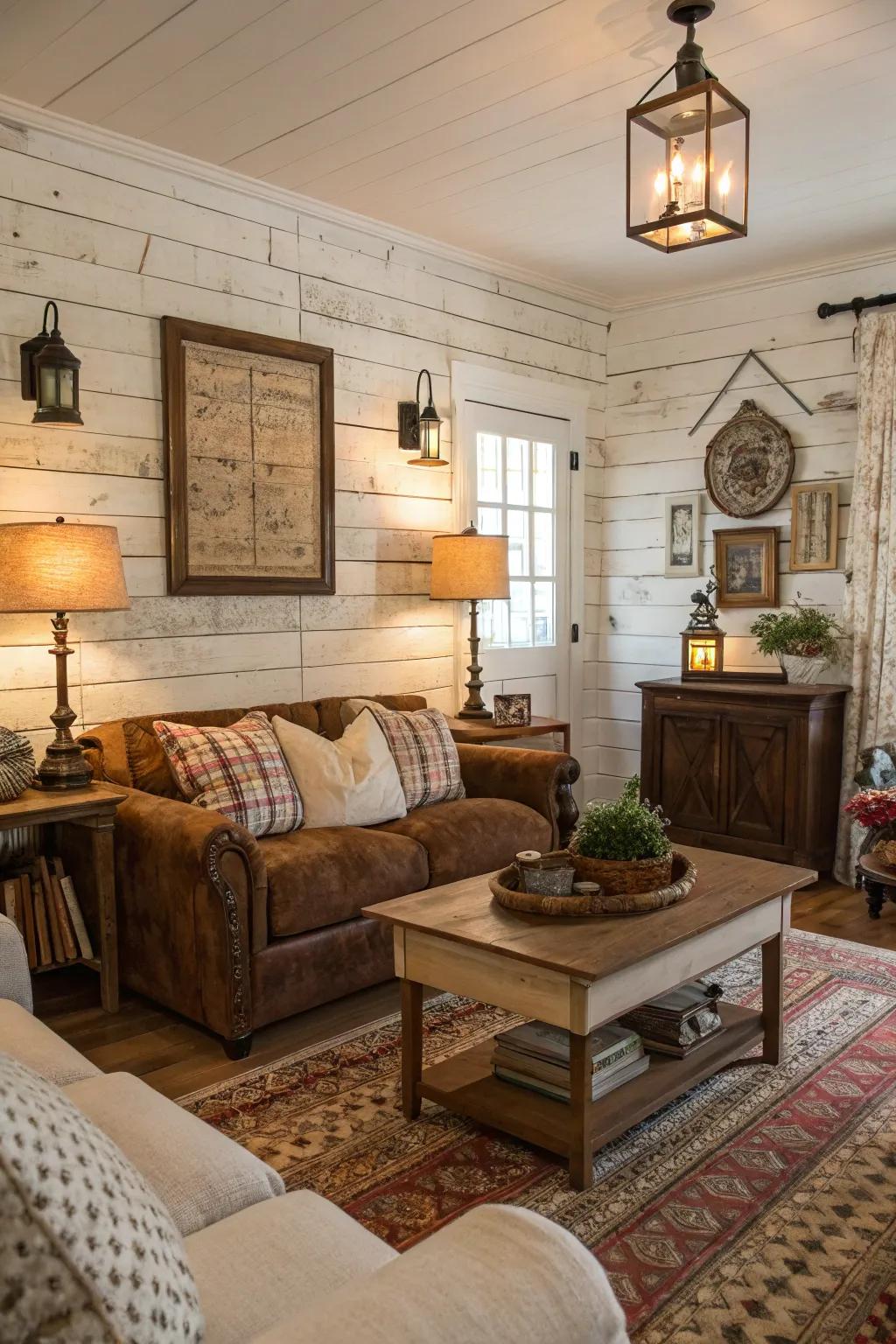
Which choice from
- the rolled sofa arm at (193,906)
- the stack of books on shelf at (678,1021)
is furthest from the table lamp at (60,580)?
the stack of books on shelf at (678,1021)

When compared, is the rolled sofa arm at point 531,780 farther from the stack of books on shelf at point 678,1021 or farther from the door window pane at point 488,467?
the door window pane at point 488,467

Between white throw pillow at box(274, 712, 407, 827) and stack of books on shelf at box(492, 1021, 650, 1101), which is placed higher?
white throw pillow at box(274, 712, 407, 827)

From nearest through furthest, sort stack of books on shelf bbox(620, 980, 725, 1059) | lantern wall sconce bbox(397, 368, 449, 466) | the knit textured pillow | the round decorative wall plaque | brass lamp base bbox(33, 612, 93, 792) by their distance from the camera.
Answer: the knit textured pillow < stack of books on shelf bbox(620, 980, 725, 1059) < brass lamp base bbox(33, 612, 93, 792) < lantern wall sconce bbox(397, 368, 449, 466) < the round decorative wall plaque

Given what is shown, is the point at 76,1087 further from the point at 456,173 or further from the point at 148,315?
the point at 456,173

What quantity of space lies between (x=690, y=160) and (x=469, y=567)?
2.20 meters

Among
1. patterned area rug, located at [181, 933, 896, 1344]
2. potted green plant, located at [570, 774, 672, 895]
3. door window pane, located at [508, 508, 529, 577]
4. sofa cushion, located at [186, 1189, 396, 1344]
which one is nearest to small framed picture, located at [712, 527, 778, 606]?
door window pane, located at [508, 508, 529, 577]

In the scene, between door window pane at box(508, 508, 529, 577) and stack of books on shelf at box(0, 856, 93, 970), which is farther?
door window pane at box(508, 508, 529, 577)

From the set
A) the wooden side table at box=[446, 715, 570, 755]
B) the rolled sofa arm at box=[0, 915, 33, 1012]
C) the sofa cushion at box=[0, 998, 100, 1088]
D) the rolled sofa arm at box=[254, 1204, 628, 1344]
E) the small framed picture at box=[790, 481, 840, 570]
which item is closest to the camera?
the rolled sofa arm at box=[254, 1204, 628, 1344]

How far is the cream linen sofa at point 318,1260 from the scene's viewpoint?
2.87 feet

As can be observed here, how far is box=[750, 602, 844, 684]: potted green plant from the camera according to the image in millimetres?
4602

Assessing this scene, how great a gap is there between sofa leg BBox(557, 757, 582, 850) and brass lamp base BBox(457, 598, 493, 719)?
718 mm

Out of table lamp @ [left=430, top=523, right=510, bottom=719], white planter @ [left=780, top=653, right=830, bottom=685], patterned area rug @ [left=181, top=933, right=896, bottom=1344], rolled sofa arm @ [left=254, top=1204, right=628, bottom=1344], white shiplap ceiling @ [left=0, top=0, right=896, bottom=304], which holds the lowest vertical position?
patterned area rug @ [left=181, top=933, right=896, bottom=1344]

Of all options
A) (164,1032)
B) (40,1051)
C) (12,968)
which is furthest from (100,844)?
(40,1051)

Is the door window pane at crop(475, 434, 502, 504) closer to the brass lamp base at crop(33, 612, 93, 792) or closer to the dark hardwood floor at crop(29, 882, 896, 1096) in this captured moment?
the brass lamp base at crop(33, 612, 93, 792)
